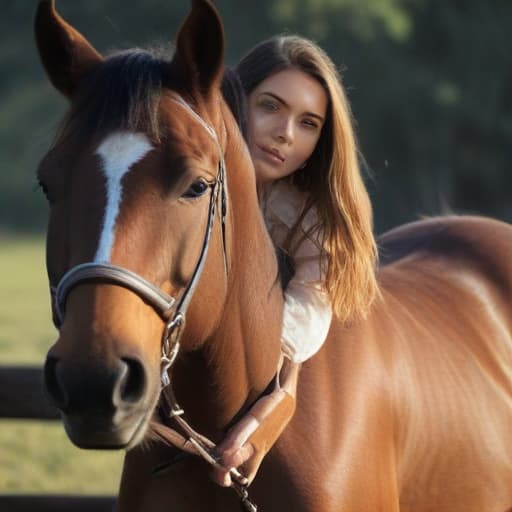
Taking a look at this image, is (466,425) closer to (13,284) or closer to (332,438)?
(332,438)

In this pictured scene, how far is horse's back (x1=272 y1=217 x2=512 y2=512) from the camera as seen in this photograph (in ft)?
10.0

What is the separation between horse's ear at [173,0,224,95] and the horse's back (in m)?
0.90

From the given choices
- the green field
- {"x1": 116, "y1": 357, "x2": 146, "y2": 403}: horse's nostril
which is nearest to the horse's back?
{"x1": 116, "y1": 357, "x2": 146, "y2": 403}: horse's nostril

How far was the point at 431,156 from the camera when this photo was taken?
3534cm

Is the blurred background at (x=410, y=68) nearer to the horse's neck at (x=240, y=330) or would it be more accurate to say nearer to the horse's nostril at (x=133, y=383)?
the horse's neck at (x=240, y=330)

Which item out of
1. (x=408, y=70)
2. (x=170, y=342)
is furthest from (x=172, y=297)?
(x=408, y=70)

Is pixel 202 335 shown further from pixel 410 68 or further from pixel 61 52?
pixel 410 68

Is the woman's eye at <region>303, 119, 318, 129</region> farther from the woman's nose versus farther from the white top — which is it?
the white top

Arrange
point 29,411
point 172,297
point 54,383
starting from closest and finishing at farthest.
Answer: point 54,383 < point 172,297 < point 29,411

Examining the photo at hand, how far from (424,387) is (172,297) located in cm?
132

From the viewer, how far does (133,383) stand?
2.32m

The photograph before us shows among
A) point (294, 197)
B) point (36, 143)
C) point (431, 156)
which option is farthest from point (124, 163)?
point (431, 156)

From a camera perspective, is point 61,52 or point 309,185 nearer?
point 61,52

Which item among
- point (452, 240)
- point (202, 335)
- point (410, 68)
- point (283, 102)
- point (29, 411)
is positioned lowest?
point (410, 68)
